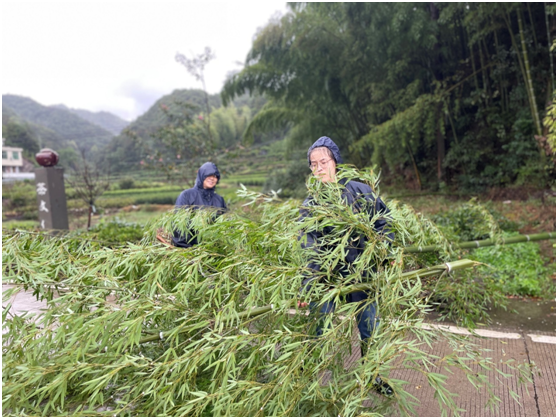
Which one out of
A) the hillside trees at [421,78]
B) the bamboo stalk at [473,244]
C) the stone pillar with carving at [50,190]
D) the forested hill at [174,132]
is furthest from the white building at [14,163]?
the bamboo stalk at [473,244]

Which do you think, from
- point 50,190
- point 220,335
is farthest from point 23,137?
point 220,335

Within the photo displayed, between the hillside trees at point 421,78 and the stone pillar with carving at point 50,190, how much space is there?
4.33 m

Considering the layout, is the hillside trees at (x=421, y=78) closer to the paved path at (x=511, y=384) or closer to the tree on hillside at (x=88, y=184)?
the tree on hillside at (x=88, y=184)

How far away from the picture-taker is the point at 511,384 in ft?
6.48

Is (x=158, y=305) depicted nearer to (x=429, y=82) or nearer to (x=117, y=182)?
(x=429, y=82)

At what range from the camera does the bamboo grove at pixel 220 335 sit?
123 cm

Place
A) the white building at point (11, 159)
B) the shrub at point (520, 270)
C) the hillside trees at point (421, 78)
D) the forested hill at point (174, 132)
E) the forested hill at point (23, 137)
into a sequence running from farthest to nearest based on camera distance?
the forested hill at point (23, 137) → the white building at point (11, 159) → the forested hill at point (174, 132) → the hillside trees at point (421, 78) → the shrub at point (520, 270)

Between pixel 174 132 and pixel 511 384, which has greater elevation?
pixel 174 132

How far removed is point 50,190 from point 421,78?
302 inches

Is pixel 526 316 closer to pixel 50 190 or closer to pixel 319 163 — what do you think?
pixel 319 163

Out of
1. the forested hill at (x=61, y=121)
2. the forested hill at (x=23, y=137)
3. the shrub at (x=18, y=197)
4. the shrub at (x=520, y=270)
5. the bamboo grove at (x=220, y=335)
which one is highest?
the forested hill at (x=61, y=121)

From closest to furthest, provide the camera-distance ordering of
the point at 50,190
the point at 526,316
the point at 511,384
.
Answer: the point at 511,384 < the point at 526,316 < the point at 50,190

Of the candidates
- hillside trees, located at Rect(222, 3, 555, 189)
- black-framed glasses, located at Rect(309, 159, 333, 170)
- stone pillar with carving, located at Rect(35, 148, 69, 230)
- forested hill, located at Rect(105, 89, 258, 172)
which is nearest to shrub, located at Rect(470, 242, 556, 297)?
black-framed glasses, located at Rect(309, 159, 333, 170)

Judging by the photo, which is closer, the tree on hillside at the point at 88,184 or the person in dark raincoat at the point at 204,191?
the person in dark raincoat at the point at 204,191
